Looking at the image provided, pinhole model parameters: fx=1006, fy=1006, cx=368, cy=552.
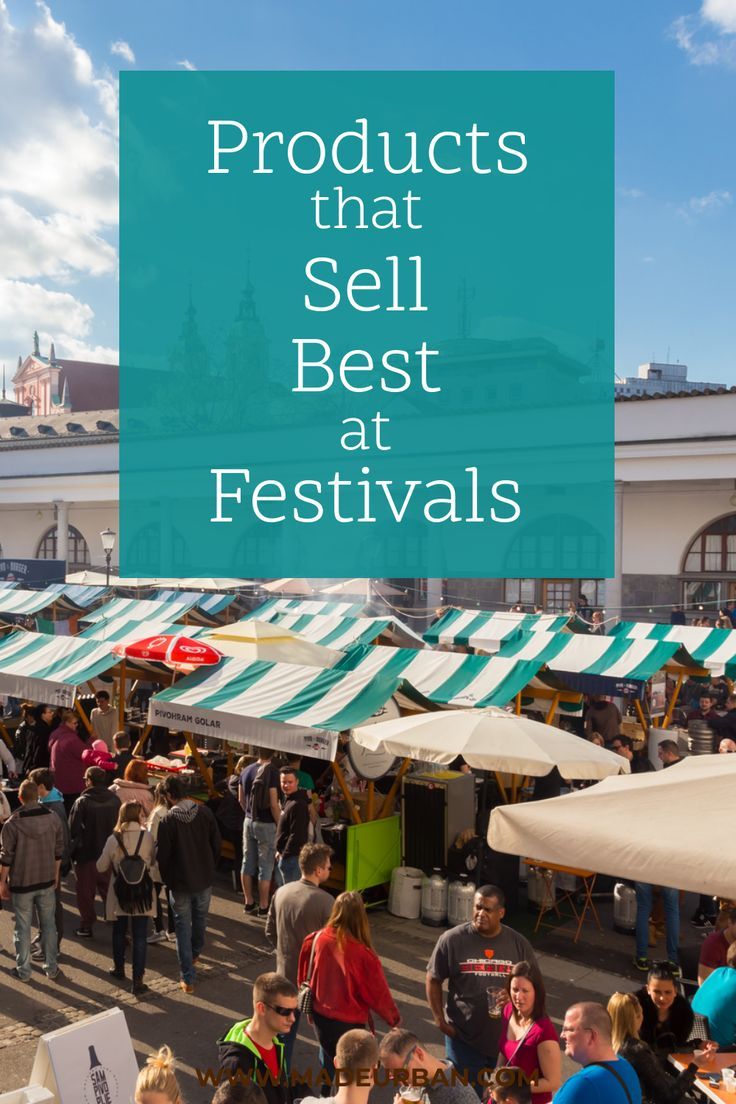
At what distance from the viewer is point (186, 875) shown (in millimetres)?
8297

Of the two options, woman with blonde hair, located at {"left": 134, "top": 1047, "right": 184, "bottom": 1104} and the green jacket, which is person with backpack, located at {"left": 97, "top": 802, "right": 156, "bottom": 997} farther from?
woman with blonde hair, located at {"left": 134, "top": 1047, "right": 184, "bottom": 1104}

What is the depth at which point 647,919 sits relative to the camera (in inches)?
366

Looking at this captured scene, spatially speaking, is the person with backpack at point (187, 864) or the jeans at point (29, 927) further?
the jeans at point (29, 927)

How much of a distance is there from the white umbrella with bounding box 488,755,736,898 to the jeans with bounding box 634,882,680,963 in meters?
3.64

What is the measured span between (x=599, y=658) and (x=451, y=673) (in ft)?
12.2

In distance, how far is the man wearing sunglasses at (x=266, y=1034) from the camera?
4.75m

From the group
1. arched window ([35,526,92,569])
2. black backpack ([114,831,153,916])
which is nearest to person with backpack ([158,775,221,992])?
black backpack ([114,831,153,916])

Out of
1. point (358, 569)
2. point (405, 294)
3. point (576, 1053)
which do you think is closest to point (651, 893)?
point (576, 1053)

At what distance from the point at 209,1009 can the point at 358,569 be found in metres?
25.7

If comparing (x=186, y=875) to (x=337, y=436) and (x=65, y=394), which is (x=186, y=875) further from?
(x=65, y=394)

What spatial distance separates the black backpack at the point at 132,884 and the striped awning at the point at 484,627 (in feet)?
39.5

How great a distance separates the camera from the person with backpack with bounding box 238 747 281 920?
1002 cm

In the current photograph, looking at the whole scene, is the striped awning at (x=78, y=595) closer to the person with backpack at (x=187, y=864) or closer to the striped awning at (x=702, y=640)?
the striped awning at (x=702, y=640)

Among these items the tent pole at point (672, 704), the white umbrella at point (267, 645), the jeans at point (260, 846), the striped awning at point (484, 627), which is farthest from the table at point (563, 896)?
the striped awning at point (484, 627)
